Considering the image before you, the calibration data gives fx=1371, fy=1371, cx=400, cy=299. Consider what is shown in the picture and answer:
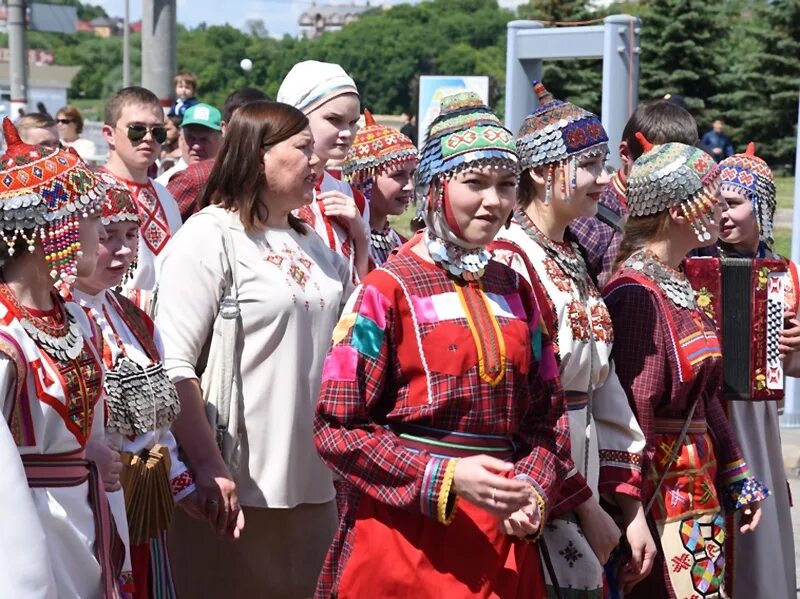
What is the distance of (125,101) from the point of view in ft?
22.7

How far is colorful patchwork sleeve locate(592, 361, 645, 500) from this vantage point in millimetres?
4250

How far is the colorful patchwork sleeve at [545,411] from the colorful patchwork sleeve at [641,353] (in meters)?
0.68

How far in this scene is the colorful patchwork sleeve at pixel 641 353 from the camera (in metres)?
4.38

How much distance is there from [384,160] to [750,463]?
1.93 metres

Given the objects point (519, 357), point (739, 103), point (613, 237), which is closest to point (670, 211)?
point (613, 237)

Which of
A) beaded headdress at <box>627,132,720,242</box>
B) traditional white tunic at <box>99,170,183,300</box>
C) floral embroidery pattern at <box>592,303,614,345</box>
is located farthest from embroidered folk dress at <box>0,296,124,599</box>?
traditional white tunic at <box>99,170,183,300</box>

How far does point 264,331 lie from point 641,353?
121cm

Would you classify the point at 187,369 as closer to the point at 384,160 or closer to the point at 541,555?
the point at 541,555

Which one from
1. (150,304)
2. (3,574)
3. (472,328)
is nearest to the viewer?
(3,574)

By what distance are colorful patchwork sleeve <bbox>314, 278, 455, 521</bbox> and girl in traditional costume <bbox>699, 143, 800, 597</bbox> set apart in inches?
90.1

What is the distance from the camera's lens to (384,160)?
563 cm

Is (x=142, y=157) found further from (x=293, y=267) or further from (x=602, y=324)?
(x=602, y=324)

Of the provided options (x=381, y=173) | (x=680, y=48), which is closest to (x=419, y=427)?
(x=381, y=173)

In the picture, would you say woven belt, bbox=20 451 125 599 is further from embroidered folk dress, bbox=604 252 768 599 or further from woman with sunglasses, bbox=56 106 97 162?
woman with sunglasses, bbox=56 106 97 162
